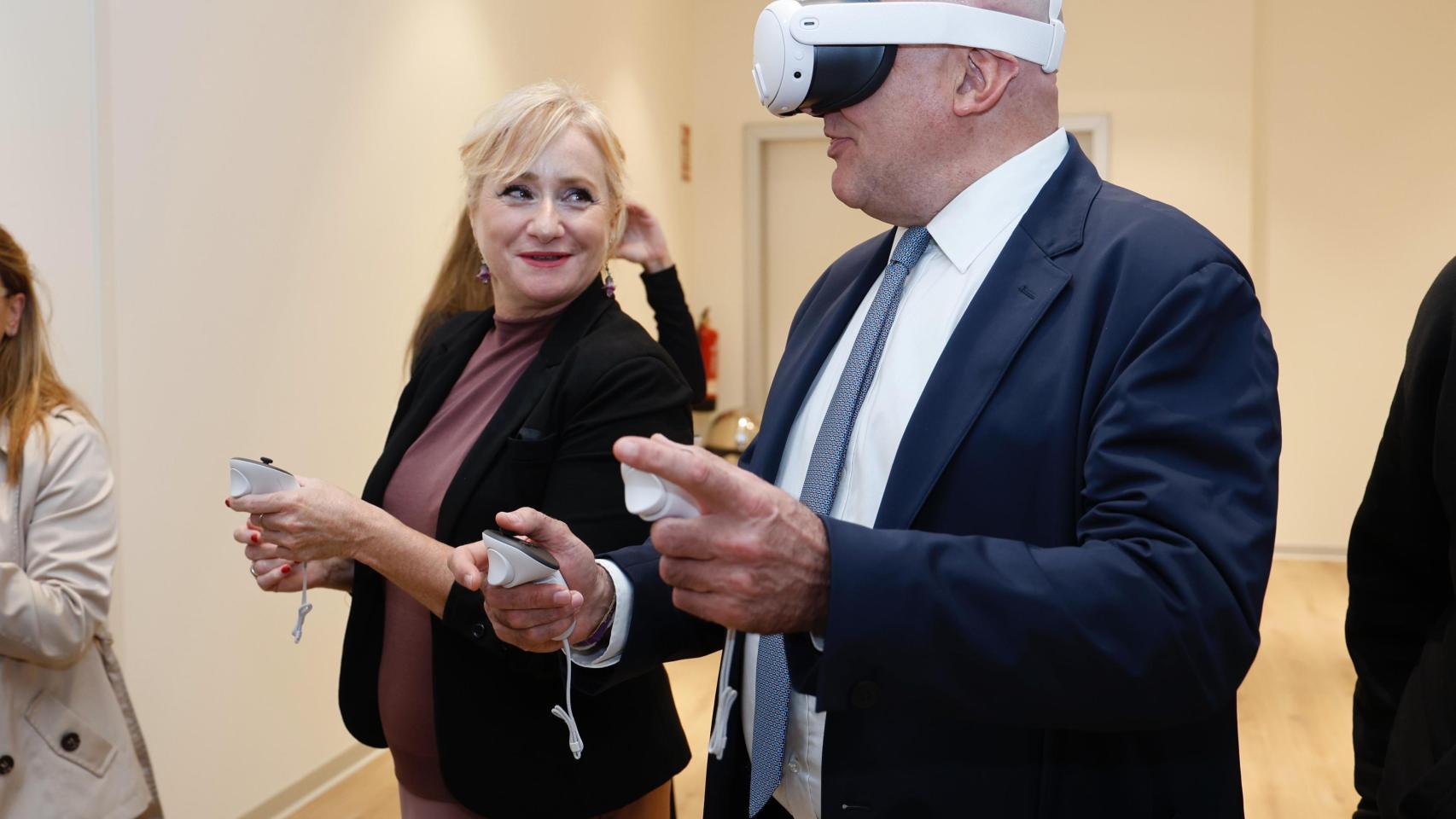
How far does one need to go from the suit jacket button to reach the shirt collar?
468mm

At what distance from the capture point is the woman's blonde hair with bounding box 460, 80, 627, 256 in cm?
178

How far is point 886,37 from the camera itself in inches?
46.1

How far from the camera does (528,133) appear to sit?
1.77 meters

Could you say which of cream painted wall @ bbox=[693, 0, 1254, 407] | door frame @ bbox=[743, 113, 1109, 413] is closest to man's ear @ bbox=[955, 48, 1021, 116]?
cream painted wall @ bbox=[693, 0, 1254, 407]

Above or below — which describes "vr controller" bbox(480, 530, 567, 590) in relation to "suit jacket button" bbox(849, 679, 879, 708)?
above

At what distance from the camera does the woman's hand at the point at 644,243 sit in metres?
2.64

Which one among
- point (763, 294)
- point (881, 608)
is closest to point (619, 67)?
point (763, 294)

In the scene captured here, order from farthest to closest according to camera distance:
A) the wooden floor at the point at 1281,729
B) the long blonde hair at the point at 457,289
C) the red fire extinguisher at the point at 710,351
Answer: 1. the red fire extinguisher at the point at 710,351
2. the wooden floor at the point at 1281,729
3. the long blonde hair at the point at 457,289

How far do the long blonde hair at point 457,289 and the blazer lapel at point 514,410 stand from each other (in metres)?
0.85

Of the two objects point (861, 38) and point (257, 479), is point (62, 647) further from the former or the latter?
point (861, 38)

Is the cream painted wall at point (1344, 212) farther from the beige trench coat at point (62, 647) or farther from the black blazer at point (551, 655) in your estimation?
the beige trench coat at point (62, 647)

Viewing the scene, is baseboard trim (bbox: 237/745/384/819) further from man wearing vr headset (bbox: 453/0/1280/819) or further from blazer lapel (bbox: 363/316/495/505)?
man wearing vr headset (bbox: 453/0/1280/819)

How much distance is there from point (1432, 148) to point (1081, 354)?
22.4 ft

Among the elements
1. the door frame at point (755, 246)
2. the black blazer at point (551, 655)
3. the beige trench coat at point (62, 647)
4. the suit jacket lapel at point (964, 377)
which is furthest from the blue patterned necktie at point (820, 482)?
the door frame at point (755, 246)
